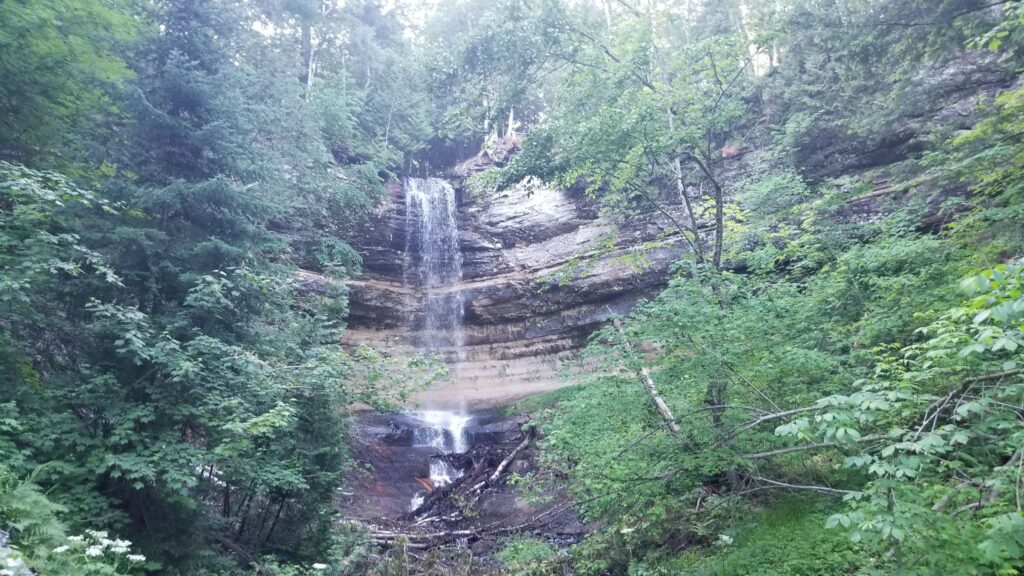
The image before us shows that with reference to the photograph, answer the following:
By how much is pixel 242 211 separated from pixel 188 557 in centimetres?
485

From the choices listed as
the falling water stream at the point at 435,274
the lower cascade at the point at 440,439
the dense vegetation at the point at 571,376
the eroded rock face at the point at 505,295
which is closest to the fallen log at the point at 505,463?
the lower cascade at the point at 440,439

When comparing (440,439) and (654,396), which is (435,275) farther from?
(654,396)

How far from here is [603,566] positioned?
6488 millimetres

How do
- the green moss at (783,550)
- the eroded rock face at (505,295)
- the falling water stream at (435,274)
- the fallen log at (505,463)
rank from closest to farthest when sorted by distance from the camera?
the green moss at (783,550) → the fallen log at (505,463) → the eroded rock face at (505,295) → the falling water stream at (435,274)

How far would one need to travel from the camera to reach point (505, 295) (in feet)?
75.8

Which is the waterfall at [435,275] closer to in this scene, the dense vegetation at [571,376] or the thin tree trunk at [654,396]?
the dense vegetation at [571,376]

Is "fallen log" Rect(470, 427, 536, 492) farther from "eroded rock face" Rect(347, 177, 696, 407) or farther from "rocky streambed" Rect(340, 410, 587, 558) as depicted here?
"eroded rock face" Rect(347, 177, 696, 407)

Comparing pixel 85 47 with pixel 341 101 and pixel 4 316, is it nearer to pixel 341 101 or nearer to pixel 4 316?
pixel 4 316

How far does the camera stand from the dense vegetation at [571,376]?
4551mm

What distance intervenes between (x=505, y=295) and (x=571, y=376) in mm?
15616

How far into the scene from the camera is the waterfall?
77.3 ft

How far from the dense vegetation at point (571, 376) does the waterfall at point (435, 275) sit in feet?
41.5

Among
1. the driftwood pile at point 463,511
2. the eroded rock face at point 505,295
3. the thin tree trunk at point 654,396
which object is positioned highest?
→ the eroded rock face at point 505,295

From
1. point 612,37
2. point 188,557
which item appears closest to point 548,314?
point 612,37
